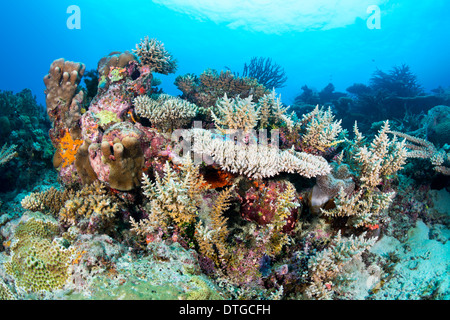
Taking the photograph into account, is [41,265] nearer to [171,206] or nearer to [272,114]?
[171,206]

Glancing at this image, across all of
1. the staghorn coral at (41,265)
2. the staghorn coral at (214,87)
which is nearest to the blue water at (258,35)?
the staghorn coral at (214,87)

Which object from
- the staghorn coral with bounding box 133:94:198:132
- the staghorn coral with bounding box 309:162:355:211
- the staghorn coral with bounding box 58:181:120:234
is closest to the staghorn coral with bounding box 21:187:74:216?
the staghorn coral with bounding box 58:181:120:234

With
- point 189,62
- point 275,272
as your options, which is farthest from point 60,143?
point 189,62

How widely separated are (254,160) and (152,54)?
4066 mm

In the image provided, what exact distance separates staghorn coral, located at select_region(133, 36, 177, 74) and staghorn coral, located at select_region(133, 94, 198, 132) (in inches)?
53.3

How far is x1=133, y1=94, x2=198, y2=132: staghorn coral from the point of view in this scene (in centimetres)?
405

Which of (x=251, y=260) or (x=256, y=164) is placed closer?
(x=251, y=260)

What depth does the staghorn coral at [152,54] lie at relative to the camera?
203 inches

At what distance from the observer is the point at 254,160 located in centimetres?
300

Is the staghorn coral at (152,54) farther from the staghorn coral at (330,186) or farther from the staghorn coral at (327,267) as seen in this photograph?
the staghorn coral at (327,267)

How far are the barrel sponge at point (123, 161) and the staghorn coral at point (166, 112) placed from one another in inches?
29.6

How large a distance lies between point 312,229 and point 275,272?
107 centimetres
